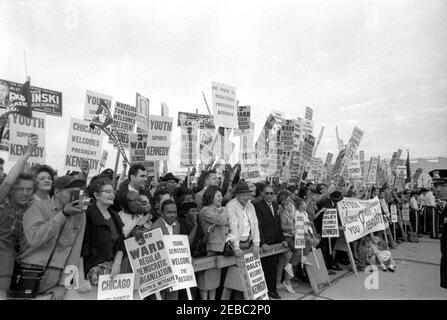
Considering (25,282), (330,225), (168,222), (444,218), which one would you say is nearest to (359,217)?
(330,225)

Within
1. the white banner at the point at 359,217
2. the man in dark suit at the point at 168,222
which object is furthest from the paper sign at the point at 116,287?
the white banner at the point at 359,217

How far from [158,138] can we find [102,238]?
333 centimetres

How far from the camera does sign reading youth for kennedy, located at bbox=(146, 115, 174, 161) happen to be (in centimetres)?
598

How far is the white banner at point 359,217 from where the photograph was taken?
686 centimetres

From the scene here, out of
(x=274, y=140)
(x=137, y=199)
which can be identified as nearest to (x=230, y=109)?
(x=274, y=140)

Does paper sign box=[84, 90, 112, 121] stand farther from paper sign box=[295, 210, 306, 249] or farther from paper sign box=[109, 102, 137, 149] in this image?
paper sign box=[295, 210, 306, 249]

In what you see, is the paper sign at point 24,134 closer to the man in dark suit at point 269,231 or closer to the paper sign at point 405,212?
the man in dark suit at point 269,231

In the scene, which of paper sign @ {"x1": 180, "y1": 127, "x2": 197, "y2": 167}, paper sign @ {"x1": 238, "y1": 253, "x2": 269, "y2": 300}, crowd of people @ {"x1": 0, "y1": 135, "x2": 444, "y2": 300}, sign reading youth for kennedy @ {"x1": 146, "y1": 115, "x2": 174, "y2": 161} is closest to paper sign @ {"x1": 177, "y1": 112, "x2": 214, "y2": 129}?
paper sign @ {"x1": 180, "y1": 127, "x2": 197, "y2": 167}

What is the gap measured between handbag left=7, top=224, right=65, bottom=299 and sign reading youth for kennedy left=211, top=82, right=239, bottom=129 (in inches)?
170

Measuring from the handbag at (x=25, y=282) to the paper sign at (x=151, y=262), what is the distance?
860mm

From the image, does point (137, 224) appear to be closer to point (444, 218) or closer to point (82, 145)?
point (82, 145)
